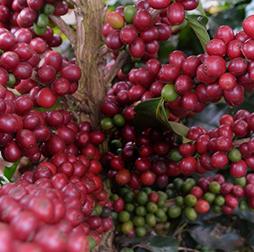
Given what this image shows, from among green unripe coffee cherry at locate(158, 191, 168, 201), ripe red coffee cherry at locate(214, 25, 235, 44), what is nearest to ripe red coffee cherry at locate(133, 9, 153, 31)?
ripe red coffee cherry at locate(214, 25, 235, 44)

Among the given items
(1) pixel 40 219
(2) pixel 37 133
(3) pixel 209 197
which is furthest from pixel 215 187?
(1) pixel 40 219

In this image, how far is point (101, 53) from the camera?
2.25 feet

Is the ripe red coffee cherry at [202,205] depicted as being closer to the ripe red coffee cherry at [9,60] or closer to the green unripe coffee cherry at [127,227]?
the green unripe coffee cherry at [127,227]

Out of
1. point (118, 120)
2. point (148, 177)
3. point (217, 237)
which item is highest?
point (118, 120)

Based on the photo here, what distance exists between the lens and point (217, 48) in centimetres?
53

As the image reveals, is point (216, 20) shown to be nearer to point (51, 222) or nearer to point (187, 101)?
point (187, 101)

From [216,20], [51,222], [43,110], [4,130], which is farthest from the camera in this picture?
[216,20]

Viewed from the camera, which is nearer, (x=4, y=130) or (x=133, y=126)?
(x=4, y=130)

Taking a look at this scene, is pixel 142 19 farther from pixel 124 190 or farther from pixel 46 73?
pixel 124 190

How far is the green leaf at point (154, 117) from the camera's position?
61cm

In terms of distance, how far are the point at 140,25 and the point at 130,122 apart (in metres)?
0.16

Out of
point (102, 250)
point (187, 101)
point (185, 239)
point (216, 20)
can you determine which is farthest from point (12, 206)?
point (216, 20)

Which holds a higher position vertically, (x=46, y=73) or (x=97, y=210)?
(x=46, y=73)

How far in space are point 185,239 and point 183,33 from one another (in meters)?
0.43
